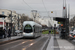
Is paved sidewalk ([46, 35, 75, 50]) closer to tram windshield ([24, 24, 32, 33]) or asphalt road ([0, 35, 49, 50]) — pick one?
asphalt road ([0, 35, 49, 50])

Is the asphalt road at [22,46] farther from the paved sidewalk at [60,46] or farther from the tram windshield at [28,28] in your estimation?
the tram windshield at [28,28]

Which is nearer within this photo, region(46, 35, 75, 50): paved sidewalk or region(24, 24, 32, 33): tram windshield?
region(46, 35, 75, 50): paved sidewalk

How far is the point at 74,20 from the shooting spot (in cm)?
7312

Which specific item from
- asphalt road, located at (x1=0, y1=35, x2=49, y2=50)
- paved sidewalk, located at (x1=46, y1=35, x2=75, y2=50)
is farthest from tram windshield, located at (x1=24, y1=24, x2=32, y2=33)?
paved sidewalk, located at (x1=46, y1=35, x2=75, y2=50)

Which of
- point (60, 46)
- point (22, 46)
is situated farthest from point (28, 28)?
point (60, 46)

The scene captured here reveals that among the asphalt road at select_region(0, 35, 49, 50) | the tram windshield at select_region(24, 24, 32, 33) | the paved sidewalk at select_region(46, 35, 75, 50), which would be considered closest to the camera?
the paved sidewalk at select_region(46, 35, 75, 50)

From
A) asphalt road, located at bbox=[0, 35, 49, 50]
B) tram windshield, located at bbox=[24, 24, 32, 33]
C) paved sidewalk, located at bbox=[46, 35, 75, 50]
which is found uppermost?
tram windshield, located at bbox=[24, 24, 32, 33]

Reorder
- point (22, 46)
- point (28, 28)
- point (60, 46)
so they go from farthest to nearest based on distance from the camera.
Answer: point (28, 28)
point (22, 46)
point (60, 46)

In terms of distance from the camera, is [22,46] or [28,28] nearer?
[22,46]

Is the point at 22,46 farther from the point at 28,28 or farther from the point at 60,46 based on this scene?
the point at 28,28

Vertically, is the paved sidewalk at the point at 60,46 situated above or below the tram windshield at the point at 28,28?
below

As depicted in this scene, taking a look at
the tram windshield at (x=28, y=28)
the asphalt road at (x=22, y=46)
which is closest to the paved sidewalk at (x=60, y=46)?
the asphalt road at (x=22, y=46)

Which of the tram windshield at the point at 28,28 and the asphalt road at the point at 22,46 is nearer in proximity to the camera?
the asphalt road at the point at 22,46

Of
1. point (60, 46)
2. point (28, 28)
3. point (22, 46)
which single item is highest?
point (28, 28)
